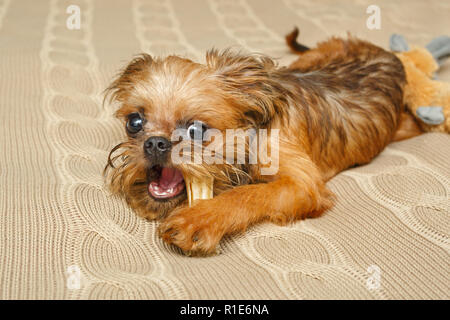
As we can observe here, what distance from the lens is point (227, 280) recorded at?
1.66 metres

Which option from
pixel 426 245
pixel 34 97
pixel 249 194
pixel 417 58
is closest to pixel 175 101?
pixel 249 194

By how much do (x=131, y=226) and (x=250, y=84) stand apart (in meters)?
0.76

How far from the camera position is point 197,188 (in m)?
2.02

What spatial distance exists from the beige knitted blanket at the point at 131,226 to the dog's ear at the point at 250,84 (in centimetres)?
48

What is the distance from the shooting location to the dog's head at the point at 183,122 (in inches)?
77.9

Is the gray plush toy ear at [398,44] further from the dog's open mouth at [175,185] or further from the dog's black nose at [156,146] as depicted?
the dog's black nose at [156,146]

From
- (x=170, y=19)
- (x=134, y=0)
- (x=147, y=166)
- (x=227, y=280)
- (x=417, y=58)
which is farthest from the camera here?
(x=134, y=0)

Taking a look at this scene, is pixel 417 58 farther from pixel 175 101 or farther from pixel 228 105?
pixel 175 101

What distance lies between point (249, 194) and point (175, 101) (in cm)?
47

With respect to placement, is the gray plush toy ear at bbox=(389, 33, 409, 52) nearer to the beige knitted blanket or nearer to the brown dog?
the beige knitted blanket

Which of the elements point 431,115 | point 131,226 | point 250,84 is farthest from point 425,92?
point 131,226

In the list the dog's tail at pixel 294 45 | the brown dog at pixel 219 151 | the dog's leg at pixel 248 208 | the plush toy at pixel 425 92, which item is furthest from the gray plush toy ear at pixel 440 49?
the dog's leg at pixel 248 208

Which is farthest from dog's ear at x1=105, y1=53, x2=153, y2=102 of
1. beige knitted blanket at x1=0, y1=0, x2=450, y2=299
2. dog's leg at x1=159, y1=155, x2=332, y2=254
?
dog's leg at x1=159, y1=155, x2=332, y2=254
